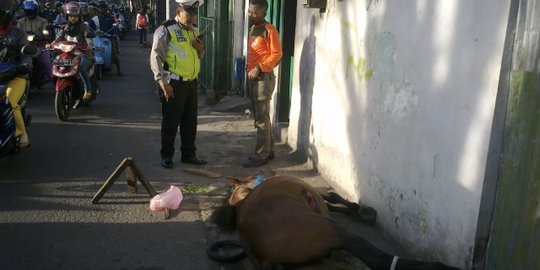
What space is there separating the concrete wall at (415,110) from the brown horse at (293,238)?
0.60 meters

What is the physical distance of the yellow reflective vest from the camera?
571 cm

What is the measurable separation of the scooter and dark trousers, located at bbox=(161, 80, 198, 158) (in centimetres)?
707

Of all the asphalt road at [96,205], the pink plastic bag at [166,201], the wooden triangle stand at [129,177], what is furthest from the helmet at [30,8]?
the pink plastic bag at [166,201]

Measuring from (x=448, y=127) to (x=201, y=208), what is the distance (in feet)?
7.97

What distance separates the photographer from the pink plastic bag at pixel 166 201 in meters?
4.57

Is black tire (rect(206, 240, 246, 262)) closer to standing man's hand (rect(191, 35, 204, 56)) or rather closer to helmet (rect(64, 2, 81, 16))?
standing man's hand (rect(191, 35, 204, 56))

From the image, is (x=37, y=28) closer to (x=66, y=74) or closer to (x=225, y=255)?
(x=66, y=74)

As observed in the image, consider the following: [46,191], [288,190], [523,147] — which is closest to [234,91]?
[46,191]

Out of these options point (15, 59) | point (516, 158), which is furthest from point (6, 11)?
point (516, 158)

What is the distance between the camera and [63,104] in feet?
27.0

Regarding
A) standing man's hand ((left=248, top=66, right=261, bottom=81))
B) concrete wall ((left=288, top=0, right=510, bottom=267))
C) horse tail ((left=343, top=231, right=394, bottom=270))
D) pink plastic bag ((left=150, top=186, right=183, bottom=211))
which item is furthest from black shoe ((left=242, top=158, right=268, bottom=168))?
horse tail ((left=343, top=231, right=394, bottom=270))

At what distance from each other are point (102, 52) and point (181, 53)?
7622 mm

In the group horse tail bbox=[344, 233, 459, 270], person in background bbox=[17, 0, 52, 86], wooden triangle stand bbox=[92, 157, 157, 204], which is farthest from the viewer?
person in background bbox=[17, 0, 52, 86]

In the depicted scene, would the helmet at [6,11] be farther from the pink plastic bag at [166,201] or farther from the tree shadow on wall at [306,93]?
the pink plastic bag at [166,201]
